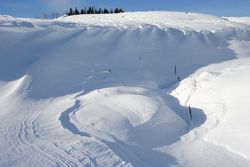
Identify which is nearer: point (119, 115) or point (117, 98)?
point (119, 115)

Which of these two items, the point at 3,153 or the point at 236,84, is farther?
the point at 236,84

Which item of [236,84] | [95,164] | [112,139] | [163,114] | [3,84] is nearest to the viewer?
[95,164]

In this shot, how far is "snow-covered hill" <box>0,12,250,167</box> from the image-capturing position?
4082 millimetres

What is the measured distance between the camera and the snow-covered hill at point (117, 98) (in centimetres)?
408

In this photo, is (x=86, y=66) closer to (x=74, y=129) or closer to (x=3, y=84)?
(x=3, y=84)

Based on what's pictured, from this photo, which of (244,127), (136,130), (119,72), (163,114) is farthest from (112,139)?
(119,72)

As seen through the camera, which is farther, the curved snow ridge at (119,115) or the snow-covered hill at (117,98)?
the curved snow ridge at (119,115)

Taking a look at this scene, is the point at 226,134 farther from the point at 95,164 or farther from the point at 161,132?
the point at 95,164

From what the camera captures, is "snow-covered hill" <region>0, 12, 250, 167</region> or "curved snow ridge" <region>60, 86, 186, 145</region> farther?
"curved snow ridge" <region>60, 86, 186, 145</region>

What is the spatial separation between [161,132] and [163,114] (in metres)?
0.42

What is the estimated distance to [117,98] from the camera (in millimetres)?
5523

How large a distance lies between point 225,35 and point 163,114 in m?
6.10

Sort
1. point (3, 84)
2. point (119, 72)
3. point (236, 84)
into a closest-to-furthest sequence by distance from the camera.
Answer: point (236, 84) → point (3, 84) → point (119, 72)

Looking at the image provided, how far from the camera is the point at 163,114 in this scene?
5094 millimetres
